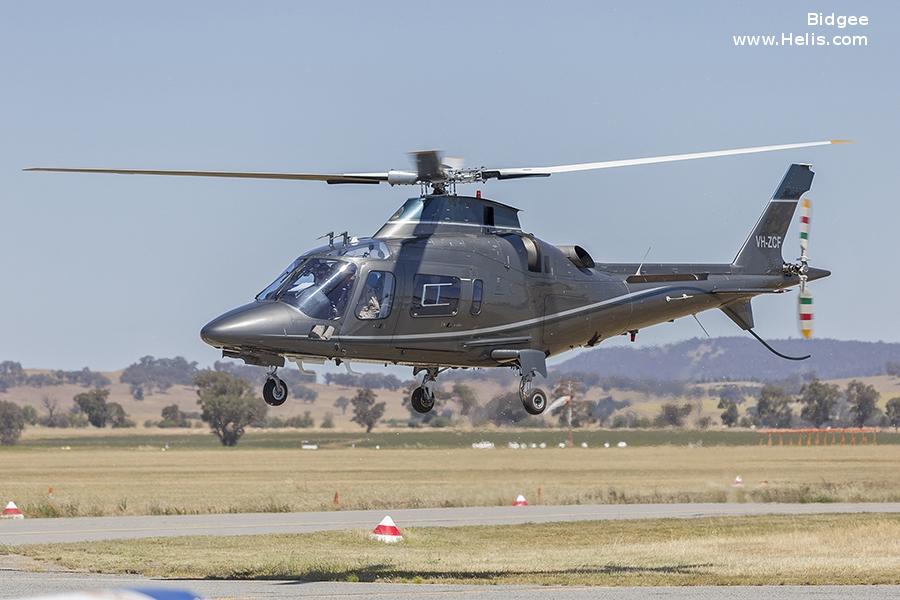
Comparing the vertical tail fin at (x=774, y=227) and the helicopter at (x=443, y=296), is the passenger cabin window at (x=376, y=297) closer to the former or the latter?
the helicopter at (x=443, y=296)

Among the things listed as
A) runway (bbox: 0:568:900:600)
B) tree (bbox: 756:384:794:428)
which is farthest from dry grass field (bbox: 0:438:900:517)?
tree (bbox: 756:384:794:428)

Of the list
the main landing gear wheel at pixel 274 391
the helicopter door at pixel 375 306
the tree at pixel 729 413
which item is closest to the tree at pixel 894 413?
the tree at pixel 729 413

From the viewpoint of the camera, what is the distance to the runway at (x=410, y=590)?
91.9 feet

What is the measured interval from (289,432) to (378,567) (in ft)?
479

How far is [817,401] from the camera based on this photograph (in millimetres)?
162250

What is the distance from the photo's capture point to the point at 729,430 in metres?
137

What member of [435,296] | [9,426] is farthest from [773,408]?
[435,296]

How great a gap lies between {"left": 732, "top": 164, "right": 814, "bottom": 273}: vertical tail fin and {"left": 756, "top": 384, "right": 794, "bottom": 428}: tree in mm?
131138

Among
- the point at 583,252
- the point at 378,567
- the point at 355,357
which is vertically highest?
the point at 583,252

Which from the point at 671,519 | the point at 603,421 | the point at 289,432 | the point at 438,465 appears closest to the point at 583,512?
the point at 671,519

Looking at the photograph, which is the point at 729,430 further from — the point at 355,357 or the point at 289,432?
the point at 355,357

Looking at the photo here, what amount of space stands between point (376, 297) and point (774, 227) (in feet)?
36.0

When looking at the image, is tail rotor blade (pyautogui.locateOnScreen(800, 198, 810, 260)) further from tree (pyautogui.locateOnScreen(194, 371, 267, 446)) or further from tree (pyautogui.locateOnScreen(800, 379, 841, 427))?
tree (pyautogui.locateOnScreen(800, 379, 841, 427))

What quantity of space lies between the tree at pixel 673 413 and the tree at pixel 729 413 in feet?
79.9
